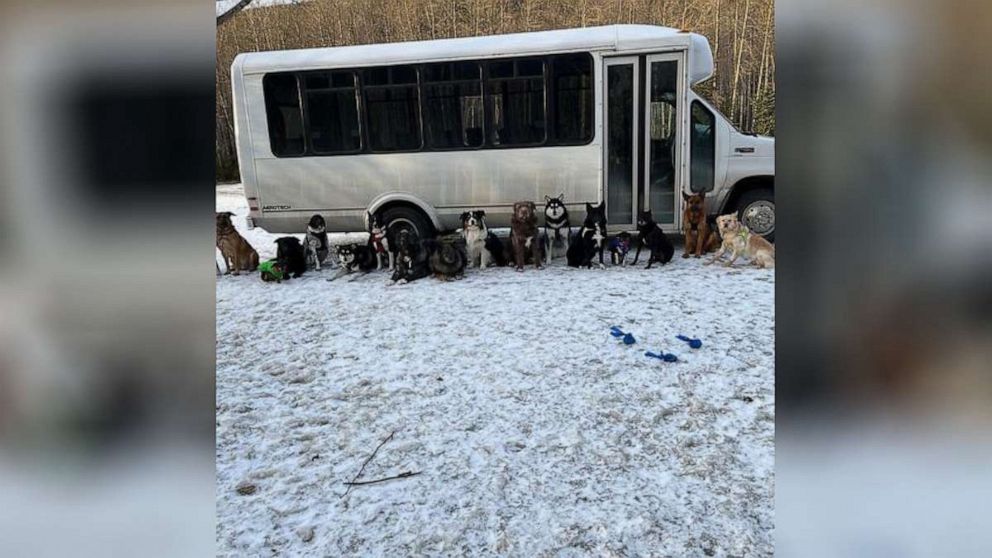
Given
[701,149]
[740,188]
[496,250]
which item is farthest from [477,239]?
[740,188]

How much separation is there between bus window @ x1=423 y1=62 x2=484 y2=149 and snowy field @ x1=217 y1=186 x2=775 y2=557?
8.72 feet

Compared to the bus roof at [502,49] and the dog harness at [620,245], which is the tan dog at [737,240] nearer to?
the dog harness at [620,245]

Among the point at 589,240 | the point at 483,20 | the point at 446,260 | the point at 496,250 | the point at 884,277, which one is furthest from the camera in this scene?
the point at 483,20

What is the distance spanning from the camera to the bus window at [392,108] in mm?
7453

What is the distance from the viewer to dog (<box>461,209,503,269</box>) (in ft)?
23.4

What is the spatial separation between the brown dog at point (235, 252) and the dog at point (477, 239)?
9.89 feet

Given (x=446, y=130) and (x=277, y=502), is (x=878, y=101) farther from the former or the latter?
(x=446, y=130)

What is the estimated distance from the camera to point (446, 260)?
6.83 m

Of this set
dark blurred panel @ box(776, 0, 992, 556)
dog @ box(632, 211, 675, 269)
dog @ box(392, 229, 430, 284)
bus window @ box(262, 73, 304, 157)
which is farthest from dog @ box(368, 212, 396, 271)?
dark blurred panel @ box(776, 0, 992, 556)

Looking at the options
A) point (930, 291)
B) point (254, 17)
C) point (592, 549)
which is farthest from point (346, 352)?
point (254, 17)

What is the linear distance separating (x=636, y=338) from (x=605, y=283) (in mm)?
1851

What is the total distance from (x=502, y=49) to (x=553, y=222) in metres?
2.30

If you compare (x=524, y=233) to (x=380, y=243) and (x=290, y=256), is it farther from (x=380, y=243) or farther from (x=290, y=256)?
(x=290, y=256)

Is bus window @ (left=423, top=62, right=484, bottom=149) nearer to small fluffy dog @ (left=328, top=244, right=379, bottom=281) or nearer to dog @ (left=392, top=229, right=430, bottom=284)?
dog @ (left=392, top=229, right=430, bottom=284)
